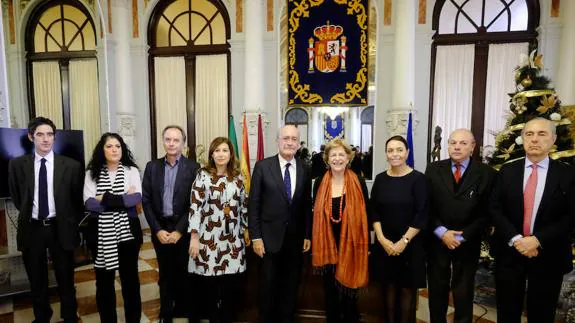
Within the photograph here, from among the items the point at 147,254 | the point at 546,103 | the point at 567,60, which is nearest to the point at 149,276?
the point at 147,254

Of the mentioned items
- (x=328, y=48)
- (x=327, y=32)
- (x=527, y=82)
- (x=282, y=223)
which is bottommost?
(x=282, y=223)

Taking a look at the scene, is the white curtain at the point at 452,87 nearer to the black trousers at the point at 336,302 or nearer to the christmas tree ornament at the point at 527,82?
the christmas tree ornament at the point at 527,82

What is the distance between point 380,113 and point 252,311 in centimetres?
374

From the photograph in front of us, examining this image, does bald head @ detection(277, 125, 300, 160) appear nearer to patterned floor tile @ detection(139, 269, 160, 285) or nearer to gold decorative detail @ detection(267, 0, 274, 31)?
patterned floor tile @ detection(139, 269, 160, 285)

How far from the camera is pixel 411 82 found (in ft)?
15.5

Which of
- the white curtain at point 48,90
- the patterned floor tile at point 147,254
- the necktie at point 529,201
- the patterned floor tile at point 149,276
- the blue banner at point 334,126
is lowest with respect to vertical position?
the patterned floor tile at point 147,254

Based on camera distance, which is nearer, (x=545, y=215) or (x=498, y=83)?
(x=545, y=215)

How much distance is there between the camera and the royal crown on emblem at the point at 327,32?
17.1 feet

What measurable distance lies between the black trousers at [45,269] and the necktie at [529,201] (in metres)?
2.96

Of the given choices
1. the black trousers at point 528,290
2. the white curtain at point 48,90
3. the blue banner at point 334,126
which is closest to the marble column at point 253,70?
the blue banner at point 334,126

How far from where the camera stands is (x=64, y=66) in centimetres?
595

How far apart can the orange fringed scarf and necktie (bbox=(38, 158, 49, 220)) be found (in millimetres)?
1802

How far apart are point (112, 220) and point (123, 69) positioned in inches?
163

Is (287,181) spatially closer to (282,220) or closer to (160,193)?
(282,220)
